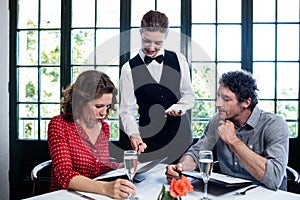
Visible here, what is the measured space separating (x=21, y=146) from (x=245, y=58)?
1879 millimetres

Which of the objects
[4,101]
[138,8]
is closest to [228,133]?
[138,8]

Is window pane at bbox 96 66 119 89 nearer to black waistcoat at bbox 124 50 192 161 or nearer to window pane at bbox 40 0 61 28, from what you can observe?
window pane at bbox 40 0 61 28

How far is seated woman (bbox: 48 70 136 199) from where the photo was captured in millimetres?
1863

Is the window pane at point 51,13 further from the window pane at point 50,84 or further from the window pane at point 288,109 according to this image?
the window pane at point 288,109

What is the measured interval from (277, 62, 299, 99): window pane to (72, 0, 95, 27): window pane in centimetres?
147

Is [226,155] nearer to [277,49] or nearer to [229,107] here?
[229,107]

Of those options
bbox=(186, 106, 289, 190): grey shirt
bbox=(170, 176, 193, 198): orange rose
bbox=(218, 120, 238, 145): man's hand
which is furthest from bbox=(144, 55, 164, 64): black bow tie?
bbox=(170, 176, 193, 198): orange rose


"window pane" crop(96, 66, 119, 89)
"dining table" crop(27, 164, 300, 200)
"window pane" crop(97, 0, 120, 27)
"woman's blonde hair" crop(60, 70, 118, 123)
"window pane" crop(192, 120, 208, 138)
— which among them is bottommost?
"dining table" crop(27, 164, 300, 200)

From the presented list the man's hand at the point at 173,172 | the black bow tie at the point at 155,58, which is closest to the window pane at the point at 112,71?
the black bow tie at the point at 155,58

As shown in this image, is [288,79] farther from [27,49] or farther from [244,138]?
[27,49]

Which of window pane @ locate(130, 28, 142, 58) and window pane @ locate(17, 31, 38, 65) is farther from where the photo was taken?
window pane @ locate(17, 31, 38, 65)

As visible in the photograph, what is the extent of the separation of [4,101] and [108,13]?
3.43 feet

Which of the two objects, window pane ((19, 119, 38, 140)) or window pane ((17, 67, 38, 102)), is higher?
window pane ((17, 67, 38, 102))

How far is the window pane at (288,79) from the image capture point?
320 cm
